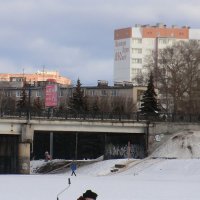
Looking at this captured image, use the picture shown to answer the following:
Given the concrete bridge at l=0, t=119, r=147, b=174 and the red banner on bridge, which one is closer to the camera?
the concrete bridge at l=0, t=119, r=147, b=174

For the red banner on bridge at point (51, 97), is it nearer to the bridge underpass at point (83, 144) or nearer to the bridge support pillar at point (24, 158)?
the bridge support pillar at point (24, 158)

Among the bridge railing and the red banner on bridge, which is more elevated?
the red banner on bridge

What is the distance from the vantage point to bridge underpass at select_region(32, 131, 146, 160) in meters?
83.9

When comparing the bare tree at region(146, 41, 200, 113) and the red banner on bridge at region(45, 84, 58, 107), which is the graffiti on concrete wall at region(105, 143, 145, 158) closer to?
the red banner on bridge at region(45, 84, 58, 107)

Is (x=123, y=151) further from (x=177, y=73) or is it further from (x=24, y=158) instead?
(x=177, y=73)

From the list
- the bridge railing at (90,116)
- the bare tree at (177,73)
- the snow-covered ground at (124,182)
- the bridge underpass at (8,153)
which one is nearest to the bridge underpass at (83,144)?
the bridge railing at (90,116)

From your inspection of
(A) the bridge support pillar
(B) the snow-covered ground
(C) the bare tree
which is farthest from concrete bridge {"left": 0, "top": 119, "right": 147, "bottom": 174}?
(C) the bare tree

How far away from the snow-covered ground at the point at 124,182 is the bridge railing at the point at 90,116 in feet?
17.4

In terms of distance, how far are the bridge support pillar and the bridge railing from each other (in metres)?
2.98

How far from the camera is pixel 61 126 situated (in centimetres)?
7781

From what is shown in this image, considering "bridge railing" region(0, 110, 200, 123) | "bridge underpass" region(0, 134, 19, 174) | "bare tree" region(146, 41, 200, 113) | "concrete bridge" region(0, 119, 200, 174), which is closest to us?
"concrete bridge" region(0, 119, 200, 174)

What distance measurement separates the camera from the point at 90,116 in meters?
80.3

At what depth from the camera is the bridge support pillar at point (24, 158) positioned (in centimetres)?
7462

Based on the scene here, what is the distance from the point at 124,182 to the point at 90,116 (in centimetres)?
2910
